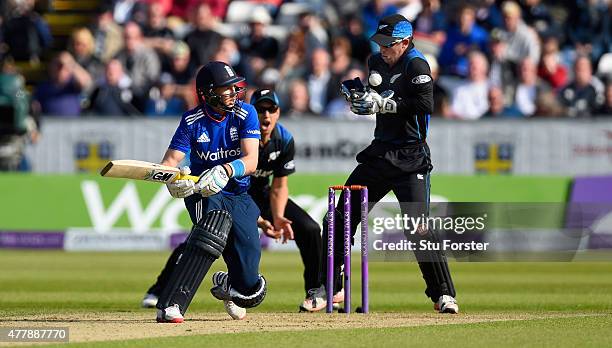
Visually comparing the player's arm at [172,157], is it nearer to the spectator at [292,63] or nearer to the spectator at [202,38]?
the spectator at [292,63]

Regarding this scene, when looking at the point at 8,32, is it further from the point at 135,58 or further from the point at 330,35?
the point at 330,35

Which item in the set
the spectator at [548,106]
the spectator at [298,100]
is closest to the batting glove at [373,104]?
the spectator at [298,100]

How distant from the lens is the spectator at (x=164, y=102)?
63.8 feet

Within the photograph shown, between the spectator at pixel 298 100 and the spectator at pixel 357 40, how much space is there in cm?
152

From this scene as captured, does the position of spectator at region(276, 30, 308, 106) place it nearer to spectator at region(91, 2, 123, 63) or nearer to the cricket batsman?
spectator at region(91, 2, 123, 63)

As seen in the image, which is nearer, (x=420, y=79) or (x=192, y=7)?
(x=420, y=79)

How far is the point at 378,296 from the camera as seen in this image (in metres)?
12.5

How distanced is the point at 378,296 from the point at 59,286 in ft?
10.8

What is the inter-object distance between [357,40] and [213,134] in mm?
11478

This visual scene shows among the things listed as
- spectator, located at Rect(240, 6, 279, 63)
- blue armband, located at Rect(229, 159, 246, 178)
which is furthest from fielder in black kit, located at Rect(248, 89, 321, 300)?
spectator, located at Rect(240, 6, 279, 63)

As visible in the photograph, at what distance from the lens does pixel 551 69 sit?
1994 centimetres

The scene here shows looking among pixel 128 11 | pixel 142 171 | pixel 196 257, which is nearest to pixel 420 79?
pixel 196 257

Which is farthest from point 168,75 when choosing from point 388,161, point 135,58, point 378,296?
point 388,161

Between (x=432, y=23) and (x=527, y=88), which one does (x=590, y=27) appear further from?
(x=432, y=23)
